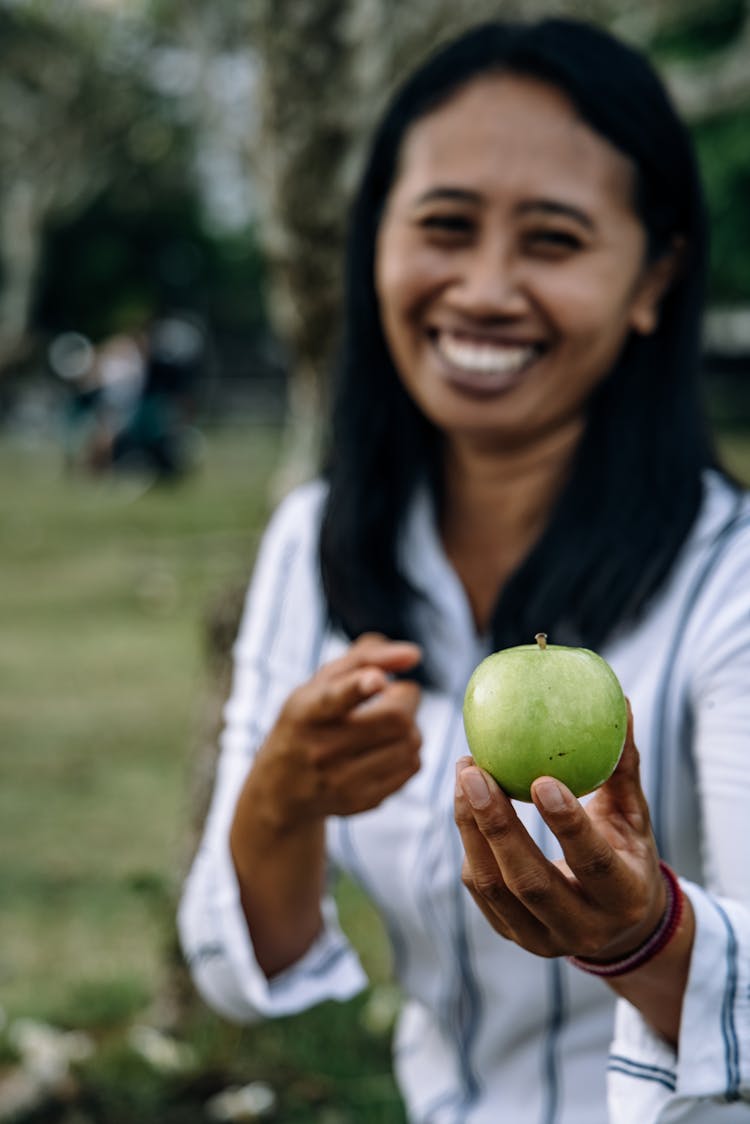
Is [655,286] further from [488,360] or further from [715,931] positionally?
[715,931]

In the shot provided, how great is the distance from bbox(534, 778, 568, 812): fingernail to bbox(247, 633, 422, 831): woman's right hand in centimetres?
47

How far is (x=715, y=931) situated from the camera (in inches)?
62.5

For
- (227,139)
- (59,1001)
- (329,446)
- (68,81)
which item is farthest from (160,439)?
(329,446)

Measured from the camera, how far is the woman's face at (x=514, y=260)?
2076mm

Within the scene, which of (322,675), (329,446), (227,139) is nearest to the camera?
(322,675)

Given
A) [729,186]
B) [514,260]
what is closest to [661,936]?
[514,260]

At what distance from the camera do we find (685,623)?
1.97 m

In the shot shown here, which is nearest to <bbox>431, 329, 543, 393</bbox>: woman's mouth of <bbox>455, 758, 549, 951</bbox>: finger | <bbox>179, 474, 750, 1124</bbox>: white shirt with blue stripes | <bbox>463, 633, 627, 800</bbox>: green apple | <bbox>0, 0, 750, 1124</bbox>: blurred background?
<bbox>179, 474, 750, 1124</bbox>: white shirt with blue stripes

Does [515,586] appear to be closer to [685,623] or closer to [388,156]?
[685,623]

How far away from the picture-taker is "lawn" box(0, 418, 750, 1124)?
10.9 ft

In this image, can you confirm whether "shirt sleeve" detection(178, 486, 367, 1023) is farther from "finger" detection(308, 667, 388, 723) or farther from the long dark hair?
"finger" detection(308, 667, 388, 723)

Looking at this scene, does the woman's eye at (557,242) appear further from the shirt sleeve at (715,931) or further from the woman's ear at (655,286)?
the shirt sleeve at (715,931)

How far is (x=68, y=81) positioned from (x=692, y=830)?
23470mm

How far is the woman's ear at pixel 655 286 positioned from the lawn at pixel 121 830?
5.34 feet
